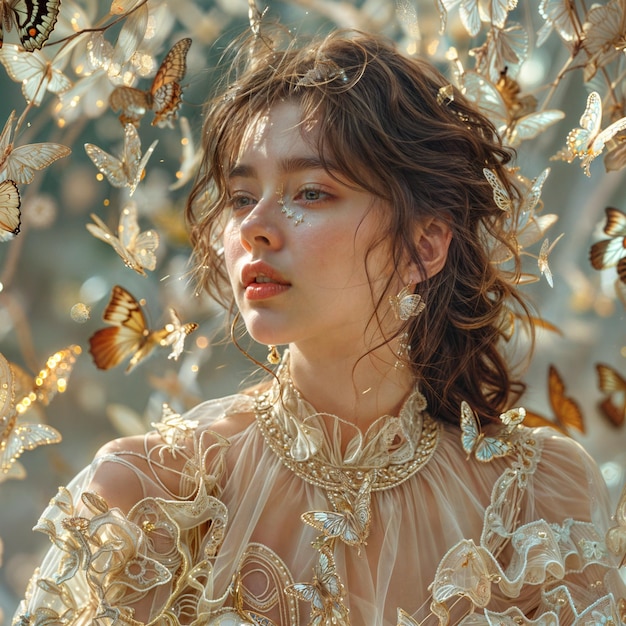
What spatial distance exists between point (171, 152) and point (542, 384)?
857 millimetres

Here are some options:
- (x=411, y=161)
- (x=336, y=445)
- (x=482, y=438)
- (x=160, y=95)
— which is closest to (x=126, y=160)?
(x=160, y=95)

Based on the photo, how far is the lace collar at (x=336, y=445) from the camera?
1386 mm

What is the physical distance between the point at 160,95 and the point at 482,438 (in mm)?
742

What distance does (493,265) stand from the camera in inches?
58.7

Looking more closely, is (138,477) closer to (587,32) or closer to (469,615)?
(469,615)

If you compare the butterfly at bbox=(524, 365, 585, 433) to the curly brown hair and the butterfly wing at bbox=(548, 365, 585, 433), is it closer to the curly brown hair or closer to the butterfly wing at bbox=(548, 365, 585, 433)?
the butterfly wing at bbox=(548, 365, 585, 433)

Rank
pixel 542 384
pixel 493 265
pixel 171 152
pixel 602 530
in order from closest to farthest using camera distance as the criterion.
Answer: pixel 602 530 → pixel 493 265 → pixel 171 152 → pixel 542 384

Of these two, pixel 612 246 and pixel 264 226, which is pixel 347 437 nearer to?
pixel 264 226

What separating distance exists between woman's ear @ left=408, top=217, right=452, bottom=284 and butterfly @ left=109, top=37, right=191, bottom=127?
455mm

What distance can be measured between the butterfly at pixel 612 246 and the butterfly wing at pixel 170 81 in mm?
797

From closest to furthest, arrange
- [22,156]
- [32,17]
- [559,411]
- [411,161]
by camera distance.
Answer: [32,17] → [22,156] → [411,161] → [559,411]

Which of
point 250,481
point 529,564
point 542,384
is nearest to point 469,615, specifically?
point 529,564

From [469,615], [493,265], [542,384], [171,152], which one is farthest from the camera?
[542,384]

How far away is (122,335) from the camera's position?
165 centimetres
